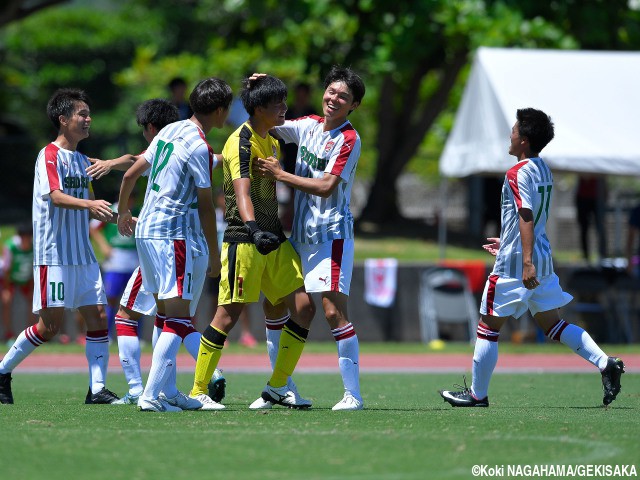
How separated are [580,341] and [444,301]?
29.5ft

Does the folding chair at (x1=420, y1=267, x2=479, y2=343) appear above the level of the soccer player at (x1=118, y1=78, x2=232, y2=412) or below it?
below

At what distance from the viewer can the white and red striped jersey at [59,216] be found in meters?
8.38

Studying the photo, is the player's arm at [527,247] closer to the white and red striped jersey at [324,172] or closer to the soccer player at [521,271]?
the soccer player at [521,271]

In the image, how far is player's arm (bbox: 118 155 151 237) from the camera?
309 inches

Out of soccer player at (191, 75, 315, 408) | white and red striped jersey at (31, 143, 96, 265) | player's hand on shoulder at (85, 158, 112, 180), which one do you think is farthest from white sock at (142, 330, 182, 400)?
player's hand on shoulder at (85, 158, 112, 180)

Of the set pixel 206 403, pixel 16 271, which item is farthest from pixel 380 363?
pixel 206 403

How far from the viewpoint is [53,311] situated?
8.45 meters

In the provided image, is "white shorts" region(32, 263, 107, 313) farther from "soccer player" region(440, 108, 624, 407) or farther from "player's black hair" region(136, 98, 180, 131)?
"soccer player" region(440, 108, 624, 407)

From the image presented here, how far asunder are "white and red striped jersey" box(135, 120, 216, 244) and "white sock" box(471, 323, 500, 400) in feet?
7.17

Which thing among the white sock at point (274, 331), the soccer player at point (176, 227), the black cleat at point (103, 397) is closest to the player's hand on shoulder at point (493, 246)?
the white sock at point (274, 331)

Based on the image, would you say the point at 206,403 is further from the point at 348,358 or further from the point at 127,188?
the point at 127,188

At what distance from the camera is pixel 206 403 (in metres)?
7.79

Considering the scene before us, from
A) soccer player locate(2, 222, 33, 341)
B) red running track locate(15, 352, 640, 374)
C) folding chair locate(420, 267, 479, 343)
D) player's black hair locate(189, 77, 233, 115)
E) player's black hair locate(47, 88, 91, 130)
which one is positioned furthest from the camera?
folding chair locate(420, 267, 479, 343)

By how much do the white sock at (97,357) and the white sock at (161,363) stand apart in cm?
116
